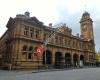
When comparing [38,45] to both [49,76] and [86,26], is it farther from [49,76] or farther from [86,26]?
[86,26]

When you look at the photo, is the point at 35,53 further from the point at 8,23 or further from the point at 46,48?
the point at 8,23

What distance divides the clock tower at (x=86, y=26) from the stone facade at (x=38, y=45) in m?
0.59

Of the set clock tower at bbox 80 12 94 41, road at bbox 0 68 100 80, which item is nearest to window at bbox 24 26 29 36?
road at bbox 0 68 100 80

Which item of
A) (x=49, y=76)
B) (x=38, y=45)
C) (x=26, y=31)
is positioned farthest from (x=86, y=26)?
(x=49, y=76)

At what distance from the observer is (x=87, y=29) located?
221ft

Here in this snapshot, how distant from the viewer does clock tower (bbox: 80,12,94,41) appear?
220 ft

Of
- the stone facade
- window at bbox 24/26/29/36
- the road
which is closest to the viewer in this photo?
the road

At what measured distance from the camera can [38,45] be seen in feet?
131

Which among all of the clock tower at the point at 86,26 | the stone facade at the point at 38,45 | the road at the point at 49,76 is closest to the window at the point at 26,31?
the stone facade at the point at 38,45

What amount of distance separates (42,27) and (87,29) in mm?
32436

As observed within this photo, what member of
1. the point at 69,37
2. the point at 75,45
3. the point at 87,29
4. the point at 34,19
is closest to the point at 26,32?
the point at 34,19

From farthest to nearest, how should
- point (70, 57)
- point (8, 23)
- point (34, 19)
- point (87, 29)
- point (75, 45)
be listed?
point (87, 29), point (75, 45), point (70, 57), point (8, 23), point (34, 19)

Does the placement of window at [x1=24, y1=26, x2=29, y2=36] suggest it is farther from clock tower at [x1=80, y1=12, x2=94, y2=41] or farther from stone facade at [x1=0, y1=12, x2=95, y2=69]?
clock tower at [x1=80, y1=12, x2=94, y2=41]

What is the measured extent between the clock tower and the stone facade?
59 centimetres
